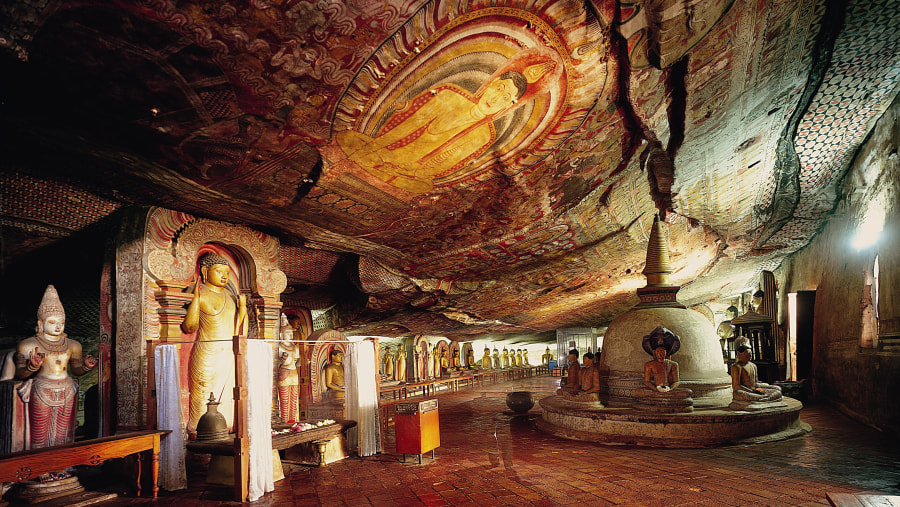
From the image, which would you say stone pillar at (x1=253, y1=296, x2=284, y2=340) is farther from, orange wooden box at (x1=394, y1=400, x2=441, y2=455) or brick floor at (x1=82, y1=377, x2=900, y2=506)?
orange wooden box at (x1=394, y1=400, x2=441, y2=455)

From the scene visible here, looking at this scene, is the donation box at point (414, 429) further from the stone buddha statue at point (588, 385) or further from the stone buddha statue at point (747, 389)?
the stone buddha statue at point (747, 389)

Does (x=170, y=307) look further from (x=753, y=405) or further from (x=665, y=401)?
(x=753, y=405)

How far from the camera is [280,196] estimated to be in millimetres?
6598

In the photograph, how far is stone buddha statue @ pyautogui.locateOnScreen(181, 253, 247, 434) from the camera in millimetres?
7043

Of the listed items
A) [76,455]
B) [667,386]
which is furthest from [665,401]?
[76,455]

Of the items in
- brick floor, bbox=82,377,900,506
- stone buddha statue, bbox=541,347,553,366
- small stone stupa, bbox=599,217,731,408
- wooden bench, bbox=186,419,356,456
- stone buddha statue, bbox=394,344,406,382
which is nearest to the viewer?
brick floor, bbox=82,377,900,506

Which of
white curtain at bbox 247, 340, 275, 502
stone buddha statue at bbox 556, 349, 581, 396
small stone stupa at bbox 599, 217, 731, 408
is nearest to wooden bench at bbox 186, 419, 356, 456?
white curtain at bbox 247, 340, 275, 502

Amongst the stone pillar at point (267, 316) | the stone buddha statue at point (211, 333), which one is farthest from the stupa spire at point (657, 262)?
the stone buddha statue at point (211, 333)

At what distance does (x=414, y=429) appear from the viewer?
6.61m

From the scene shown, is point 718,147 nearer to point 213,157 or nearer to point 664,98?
point 664,98

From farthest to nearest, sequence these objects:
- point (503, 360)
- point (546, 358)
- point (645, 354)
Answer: point (546, 358)
point (503, 360)
point (645, 354)

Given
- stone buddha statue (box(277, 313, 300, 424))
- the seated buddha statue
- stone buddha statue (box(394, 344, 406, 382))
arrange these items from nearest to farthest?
stone buddha statue (box(277, 313, 300, 424)) → stone buddha statue (box(394, 344, 406, 382)) → the seated buddha statue

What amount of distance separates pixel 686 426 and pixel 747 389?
1.92 meters

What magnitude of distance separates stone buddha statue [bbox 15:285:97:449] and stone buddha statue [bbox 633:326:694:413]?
27.5ft
